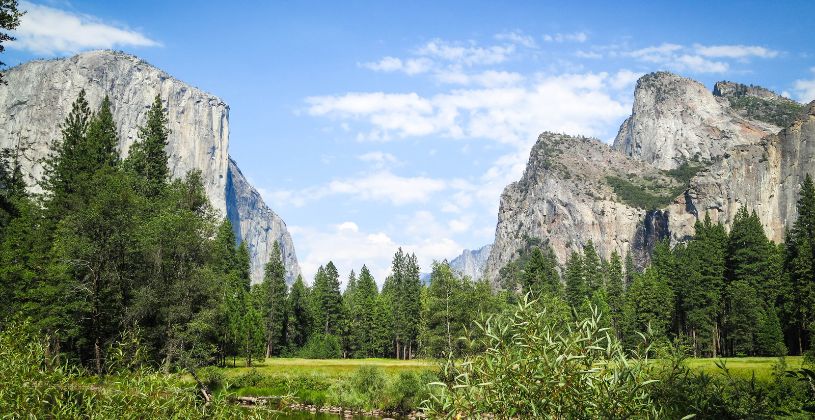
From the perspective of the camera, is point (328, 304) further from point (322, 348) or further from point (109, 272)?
point (109, 272)

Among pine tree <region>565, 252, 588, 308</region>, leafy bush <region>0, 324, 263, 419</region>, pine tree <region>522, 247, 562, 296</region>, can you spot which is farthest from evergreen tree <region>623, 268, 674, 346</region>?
leafy bush <region>0, 324, 263, 419</region>

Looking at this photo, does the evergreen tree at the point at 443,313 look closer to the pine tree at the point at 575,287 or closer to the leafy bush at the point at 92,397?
the leafy bush at the point at 92,397

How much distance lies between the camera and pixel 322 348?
83.9 m

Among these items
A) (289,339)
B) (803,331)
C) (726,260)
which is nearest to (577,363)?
(803,331)

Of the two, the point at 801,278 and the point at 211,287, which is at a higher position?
the point at 801,278

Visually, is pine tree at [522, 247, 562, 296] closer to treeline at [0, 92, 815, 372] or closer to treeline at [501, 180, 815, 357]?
treeline at [0, 92, 815, 372]

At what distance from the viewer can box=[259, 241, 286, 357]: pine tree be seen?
87.8 m

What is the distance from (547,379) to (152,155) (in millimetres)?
59906

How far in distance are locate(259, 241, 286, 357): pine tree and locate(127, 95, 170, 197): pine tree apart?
111ft

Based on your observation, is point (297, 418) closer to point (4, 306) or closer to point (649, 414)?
point (4, 306)

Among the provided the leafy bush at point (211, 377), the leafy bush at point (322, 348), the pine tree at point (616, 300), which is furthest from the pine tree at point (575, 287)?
the leafy bush at point (211, 377)

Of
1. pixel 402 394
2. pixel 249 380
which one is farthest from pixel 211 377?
pixel 402 394

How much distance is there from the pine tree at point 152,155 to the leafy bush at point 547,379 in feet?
178

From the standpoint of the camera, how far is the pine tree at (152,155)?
55409 millimetres
